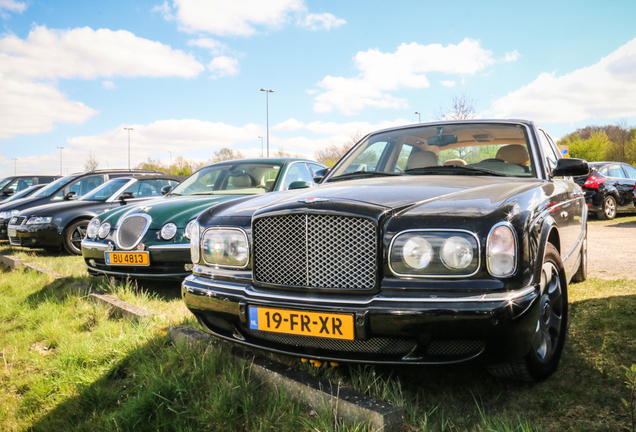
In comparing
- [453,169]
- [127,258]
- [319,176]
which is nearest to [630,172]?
[453,169]

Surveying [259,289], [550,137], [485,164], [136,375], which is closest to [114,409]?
[136,375]

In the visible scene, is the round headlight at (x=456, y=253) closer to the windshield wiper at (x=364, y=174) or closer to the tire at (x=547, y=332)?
the tire at (x=547, y=332)

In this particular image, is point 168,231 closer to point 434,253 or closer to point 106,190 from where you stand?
point 434,253

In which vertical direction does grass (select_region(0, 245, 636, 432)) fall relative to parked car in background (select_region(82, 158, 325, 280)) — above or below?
below

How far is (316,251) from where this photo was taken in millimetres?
2199

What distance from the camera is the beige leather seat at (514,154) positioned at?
3.33 meters

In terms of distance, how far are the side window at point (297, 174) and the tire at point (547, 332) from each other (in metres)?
3.69

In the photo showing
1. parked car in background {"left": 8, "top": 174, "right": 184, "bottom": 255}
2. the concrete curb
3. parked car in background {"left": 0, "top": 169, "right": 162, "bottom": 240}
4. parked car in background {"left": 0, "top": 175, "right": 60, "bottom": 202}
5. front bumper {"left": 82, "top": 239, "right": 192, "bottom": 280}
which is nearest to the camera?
the concrete curb

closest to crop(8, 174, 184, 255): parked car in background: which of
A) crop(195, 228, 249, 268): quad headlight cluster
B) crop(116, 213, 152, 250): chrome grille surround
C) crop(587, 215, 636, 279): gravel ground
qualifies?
crop(116, 213, 152, 250): chrome grille surround

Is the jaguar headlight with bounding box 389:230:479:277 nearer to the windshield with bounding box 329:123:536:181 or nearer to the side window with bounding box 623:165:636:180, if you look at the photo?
the windshield with bounding box 329:123:536:181

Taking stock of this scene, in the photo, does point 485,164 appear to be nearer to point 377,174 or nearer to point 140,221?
point 377,174

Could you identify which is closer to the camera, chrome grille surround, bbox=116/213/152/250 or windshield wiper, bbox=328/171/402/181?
windshield wiper, bbox=328/171/402/181

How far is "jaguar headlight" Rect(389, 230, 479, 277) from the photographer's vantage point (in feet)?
6.49

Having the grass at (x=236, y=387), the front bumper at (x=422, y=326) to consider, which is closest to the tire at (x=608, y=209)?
the grass at (x=236, y=387)
